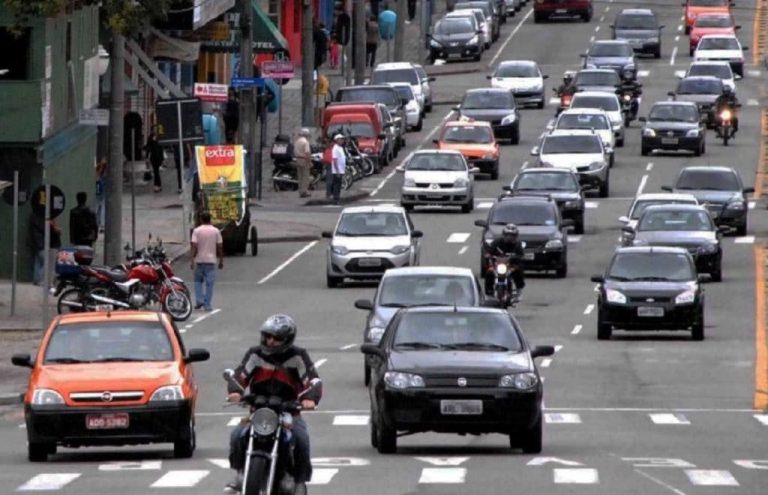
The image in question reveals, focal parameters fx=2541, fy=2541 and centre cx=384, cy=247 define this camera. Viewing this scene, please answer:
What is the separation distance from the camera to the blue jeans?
40.8m

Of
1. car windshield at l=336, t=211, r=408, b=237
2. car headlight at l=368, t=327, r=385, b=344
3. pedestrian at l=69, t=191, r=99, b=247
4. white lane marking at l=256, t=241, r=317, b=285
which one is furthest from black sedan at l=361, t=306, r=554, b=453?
white lane marking at l=256, t=241, r=317, b=285

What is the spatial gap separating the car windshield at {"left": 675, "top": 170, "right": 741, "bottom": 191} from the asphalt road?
1217 mm

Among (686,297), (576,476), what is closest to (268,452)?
(576,476)

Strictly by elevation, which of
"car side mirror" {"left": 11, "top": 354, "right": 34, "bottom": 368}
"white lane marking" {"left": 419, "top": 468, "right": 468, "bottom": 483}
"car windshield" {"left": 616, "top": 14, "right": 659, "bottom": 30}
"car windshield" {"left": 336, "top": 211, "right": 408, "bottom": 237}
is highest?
"car windshield" {"left": 616, "top": 14, "right": 659, "bottom": 30}

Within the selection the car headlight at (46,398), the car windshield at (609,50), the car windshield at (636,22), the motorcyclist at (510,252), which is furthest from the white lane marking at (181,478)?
the car windshield at (636,22)

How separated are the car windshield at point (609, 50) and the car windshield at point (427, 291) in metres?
55.1

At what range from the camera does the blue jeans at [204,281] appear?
40781 mm

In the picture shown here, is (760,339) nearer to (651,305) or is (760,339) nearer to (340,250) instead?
(651,305)

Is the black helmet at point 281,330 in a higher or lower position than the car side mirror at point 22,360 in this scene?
higher

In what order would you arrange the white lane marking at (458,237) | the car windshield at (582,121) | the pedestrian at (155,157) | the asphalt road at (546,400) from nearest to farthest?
the asphalt road at (546,400) → the white lane marking at (458,237) → the pedestrian at (155,157) → the car windshield at (582,121)

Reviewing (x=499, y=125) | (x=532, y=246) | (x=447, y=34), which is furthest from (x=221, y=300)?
(x=447, y=34)

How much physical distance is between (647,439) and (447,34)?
71.3 meters

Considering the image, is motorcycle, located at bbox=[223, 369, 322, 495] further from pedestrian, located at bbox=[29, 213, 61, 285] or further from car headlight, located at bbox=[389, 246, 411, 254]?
car headlight, located at bbox=[389, 246, 411, 254]

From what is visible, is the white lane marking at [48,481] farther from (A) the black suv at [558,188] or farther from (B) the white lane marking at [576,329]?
(A) the black suv at [558,188]
